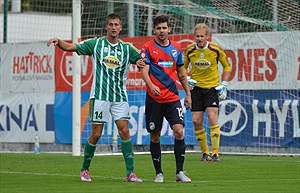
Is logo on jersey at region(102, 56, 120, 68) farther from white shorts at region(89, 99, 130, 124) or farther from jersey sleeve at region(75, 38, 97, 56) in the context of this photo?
white shorts at region(89, 99, 130, 124)

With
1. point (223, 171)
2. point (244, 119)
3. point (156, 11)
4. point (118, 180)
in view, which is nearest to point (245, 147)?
point (244, 119)

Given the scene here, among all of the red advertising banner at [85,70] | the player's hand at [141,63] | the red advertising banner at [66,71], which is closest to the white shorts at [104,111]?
the player's hand at [141,63]

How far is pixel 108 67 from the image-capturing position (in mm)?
11508

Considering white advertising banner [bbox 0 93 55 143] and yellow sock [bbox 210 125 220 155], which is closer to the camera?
yellow sock [bbox 210 125 220 155]

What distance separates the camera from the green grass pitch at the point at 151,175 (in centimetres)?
1012

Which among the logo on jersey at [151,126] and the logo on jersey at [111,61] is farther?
the logo on jersey at [111,61]

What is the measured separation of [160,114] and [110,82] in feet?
2.54

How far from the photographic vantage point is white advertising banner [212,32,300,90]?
58.6ft

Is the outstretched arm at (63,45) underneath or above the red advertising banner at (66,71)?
above

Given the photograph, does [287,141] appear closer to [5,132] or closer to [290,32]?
[290,32]

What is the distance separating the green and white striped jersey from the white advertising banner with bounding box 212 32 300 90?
22.8ft

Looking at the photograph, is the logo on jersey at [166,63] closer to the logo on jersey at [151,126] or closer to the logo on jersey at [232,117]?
the logo on jersey at [151,126]

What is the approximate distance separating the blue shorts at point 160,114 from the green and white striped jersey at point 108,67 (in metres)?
0.45

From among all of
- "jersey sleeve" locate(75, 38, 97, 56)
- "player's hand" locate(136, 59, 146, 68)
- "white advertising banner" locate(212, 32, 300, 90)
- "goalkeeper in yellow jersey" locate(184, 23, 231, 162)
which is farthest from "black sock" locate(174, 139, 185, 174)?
"white advertising banner" locate(212, 32, 300, 90)
